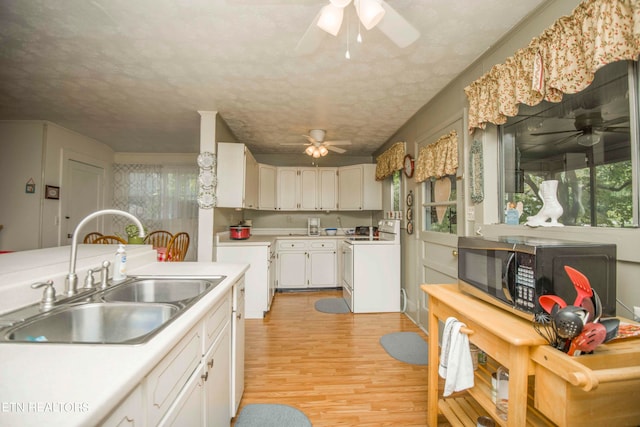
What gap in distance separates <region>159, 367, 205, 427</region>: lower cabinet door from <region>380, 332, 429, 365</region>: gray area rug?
→ 180 cm

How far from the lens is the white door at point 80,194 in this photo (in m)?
4.19

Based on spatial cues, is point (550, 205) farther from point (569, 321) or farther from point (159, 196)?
point (159, 196)

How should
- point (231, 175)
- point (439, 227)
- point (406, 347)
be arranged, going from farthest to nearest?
point (231, 175) → point (439, 227) → point (406, 347)

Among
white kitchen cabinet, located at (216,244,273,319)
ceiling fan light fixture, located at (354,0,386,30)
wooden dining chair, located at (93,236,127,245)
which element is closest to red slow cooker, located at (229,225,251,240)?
white kitchen cabinet, located at (216,244,273,319)

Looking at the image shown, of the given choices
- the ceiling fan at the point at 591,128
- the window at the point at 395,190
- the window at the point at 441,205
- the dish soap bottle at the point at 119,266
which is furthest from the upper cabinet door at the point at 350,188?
the dish soap bottle at the point at 119,266

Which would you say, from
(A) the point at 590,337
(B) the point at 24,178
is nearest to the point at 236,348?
(A) the point at 590,337

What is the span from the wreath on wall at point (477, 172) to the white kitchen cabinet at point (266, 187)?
10.7ft

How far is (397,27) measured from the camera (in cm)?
143

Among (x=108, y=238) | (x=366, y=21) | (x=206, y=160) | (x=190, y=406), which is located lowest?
(x=190, y=406)

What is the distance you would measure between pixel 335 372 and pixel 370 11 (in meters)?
2.38

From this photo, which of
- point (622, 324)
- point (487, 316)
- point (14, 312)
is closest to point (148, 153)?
point (14, 312)

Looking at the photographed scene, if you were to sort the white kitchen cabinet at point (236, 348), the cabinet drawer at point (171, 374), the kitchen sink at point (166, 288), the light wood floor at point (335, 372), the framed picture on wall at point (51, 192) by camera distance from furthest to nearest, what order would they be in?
the framed picture on wall at point (51, 192), the light wood floor at point (335, 372), the white kitchen cabinet at point (236, 348), the kitchen sink at point (166, 288), the cabinet drawer at point (171, 374)

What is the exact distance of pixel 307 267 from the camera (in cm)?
448

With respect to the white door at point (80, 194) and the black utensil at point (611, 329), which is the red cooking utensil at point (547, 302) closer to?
the black utensil at point (611, 329)
